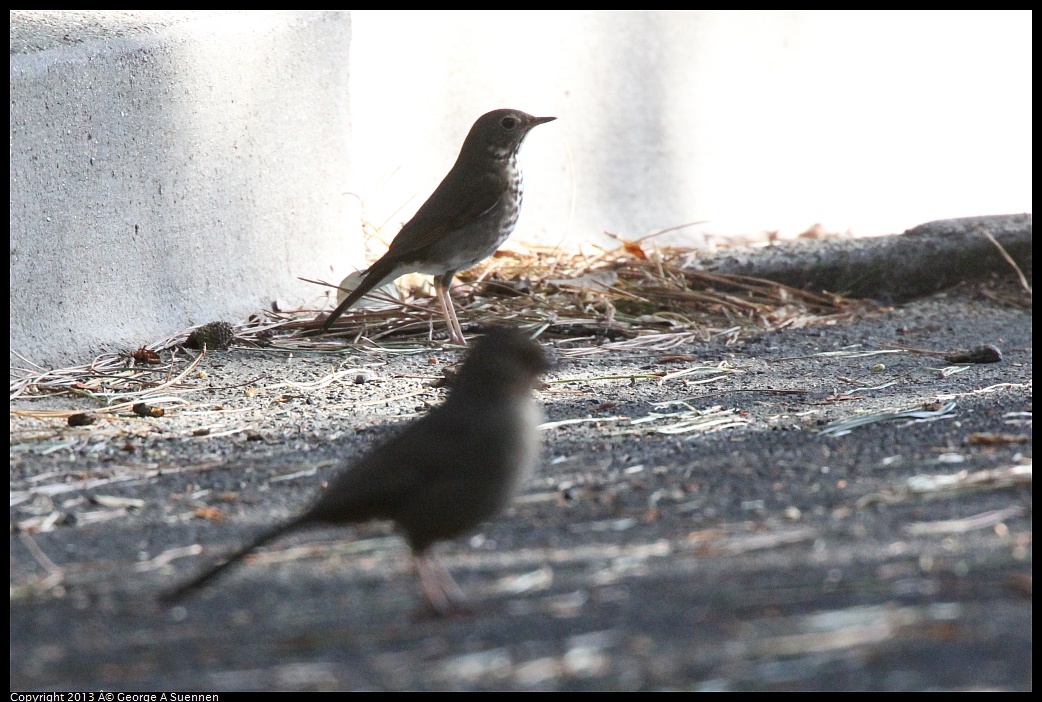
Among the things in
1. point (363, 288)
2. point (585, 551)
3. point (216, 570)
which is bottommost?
point (585, 551)

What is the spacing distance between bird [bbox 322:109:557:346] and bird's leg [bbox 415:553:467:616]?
3.43m

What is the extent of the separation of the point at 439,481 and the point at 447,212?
12.5 ft

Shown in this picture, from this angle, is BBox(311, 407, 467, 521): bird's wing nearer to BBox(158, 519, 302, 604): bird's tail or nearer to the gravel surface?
BBox(158, 519, 302, 604): bird's tail

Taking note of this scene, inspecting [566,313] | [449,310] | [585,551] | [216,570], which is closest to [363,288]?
[449,310]

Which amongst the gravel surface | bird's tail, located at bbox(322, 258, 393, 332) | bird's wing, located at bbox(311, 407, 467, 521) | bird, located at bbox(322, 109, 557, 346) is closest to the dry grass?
bird's tail, located at bbox(322, 258, 393, 332)

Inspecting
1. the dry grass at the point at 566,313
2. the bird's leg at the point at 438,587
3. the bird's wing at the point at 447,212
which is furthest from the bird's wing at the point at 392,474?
the bird's wing at the point at 447,212

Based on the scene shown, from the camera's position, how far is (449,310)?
6434 mm

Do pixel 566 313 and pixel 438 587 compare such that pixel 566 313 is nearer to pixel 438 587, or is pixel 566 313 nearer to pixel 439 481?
pixel 439 481

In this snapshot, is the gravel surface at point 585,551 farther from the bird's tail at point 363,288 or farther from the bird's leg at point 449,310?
the bird's leg at point 449,310

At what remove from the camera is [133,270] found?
566cm

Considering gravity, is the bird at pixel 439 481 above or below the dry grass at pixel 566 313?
above

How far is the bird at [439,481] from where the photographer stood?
272cm

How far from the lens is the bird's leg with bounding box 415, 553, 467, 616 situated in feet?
8.50

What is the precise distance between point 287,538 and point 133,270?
2.94 metres
